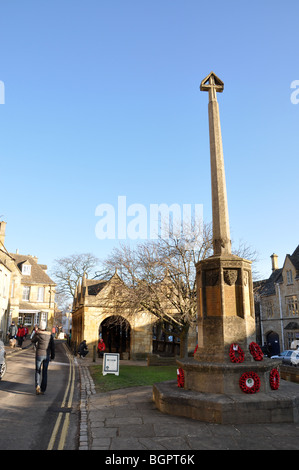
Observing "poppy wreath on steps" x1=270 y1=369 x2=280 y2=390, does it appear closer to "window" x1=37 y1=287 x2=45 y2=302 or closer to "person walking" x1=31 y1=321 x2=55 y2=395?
"person walking" x1=31 y1=321 x2=55 y2=395

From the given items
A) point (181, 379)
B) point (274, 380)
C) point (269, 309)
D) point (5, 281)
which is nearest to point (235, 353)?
point (274, 380)

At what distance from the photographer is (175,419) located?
665 cm

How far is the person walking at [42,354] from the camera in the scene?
30.1 ft

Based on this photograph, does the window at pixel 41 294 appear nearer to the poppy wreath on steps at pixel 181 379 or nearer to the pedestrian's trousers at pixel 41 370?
the pedestrian's trousers at pixel 41 370

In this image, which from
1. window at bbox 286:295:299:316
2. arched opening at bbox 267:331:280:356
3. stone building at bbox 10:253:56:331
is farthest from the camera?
stone building at bbox 10:253:56:331

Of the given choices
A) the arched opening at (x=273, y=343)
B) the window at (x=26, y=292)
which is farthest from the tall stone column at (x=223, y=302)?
the window at (x=26, y=292)

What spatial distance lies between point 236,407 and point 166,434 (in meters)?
1.60

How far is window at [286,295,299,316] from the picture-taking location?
125 feet

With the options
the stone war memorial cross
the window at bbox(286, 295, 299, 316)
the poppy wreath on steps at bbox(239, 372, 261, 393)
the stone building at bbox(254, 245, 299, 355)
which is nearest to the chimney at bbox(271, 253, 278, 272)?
the stone building at bbox(254, 245, 299, 355)

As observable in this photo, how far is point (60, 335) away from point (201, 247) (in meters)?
48.3

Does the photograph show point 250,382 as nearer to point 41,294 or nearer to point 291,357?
point 291,357

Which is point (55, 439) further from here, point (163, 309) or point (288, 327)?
point (288, 327)

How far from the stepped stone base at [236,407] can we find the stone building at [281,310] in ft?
101
